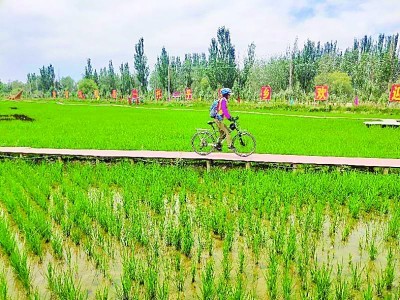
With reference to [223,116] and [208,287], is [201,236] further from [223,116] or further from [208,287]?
[223,116]

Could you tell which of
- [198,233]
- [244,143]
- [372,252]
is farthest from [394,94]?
[198,233]

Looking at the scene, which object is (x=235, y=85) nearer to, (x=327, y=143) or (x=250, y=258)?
(x=327, y=143)

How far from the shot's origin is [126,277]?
2908 millimetres

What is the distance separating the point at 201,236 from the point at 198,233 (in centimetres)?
9

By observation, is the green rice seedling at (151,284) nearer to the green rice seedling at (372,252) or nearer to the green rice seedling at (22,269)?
the green rice seedling at (22,269)

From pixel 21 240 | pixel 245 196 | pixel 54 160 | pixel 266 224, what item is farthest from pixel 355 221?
pixel 54 160

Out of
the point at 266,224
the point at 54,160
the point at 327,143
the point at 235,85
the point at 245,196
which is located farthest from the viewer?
the point at 235,85

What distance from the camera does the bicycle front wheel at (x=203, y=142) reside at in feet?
24.2

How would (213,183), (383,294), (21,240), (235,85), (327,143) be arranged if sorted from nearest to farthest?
(383,294)
(21,240)
(213,183)
(327,143)
(235,85)

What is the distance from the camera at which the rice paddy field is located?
299cm

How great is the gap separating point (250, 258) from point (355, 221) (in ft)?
6.01

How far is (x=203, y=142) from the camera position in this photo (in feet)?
24.2

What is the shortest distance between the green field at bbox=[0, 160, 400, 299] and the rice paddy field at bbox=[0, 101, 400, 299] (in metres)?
0.02

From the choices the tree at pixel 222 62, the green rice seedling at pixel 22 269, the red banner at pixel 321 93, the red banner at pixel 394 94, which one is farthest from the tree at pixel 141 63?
the green rice seedling at pixel 22 269
